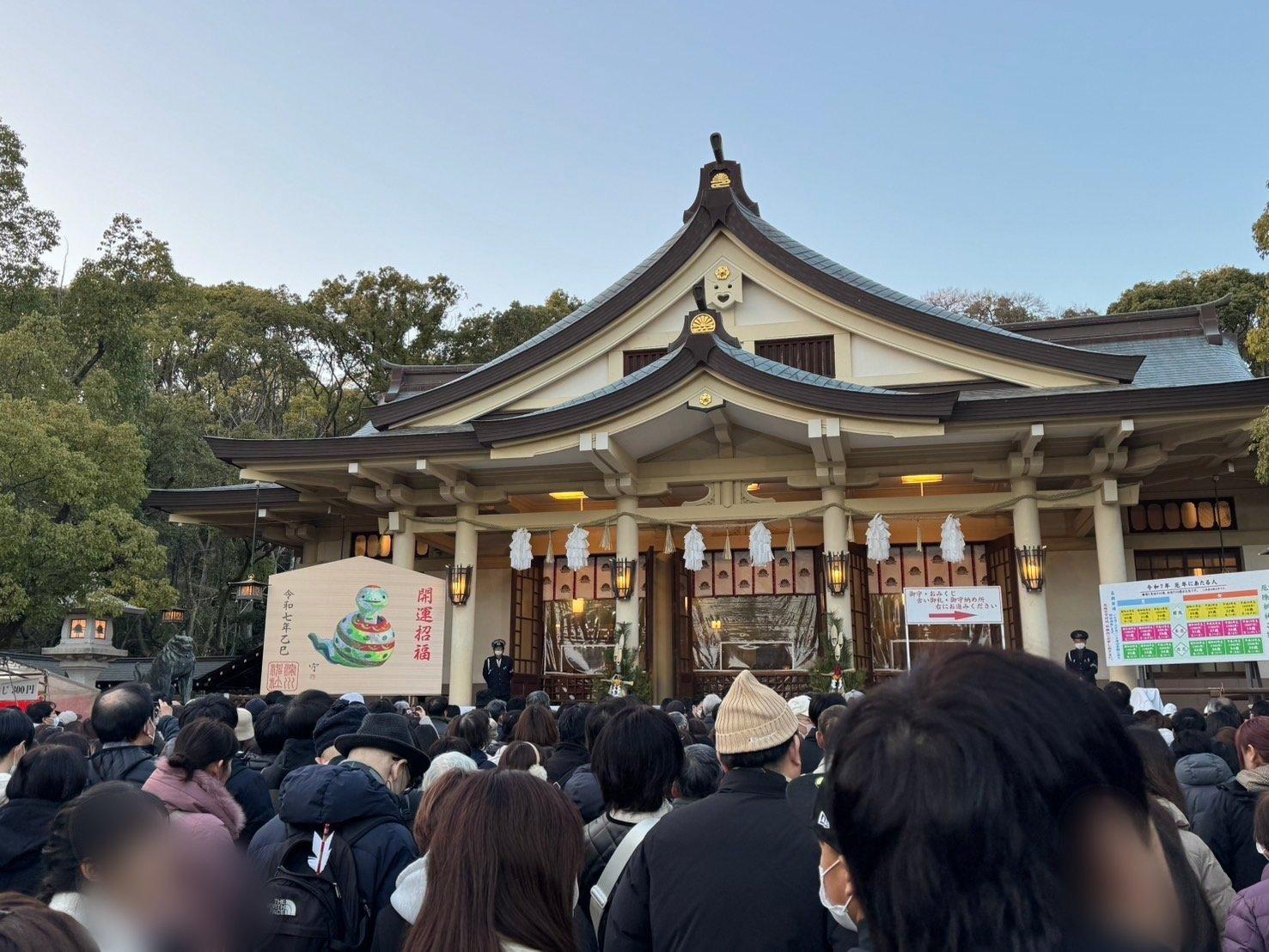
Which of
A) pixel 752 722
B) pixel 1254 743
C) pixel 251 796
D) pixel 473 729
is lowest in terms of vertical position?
pixel 251 796

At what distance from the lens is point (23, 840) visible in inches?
124

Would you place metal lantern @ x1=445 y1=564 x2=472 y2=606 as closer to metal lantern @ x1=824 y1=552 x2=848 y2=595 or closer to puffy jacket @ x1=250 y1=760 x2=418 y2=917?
metal lantern @ x1=824 y1=552 x2=848 y2=595

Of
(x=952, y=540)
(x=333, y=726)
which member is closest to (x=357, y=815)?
(x=333, y=726)

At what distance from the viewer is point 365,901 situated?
2670 mm

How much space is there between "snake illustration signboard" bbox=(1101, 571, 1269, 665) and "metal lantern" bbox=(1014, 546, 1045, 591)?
1945mm

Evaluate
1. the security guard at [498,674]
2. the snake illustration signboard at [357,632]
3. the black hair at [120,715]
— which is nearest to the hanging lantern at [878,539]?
the security guard at [498,674]

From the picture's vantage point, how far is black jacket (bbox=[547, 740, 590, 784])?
4.47 metres

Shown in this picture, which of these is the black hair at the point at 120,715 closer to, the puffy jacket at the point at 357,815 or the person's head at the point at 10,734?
the person's head at the point at 10,734

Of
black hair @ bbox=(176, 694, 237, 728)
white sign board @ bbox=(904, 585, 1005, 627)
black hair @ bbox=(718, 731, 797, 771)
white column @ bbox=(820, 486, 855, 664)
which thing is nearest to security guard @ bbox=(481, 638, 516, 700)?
white column @ bbox=(820, 486, 855, 664)

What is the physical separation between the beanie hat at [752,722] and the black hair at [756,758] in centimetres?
1

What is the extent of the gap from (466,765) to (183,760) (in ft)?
3.44

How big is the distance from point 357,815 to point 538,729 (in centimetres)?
259

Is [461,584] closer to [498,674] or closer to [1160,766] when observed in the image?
[498,674]

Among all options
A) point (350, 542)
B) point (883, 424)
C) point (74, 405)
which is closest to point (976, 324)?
point (883, 424)
